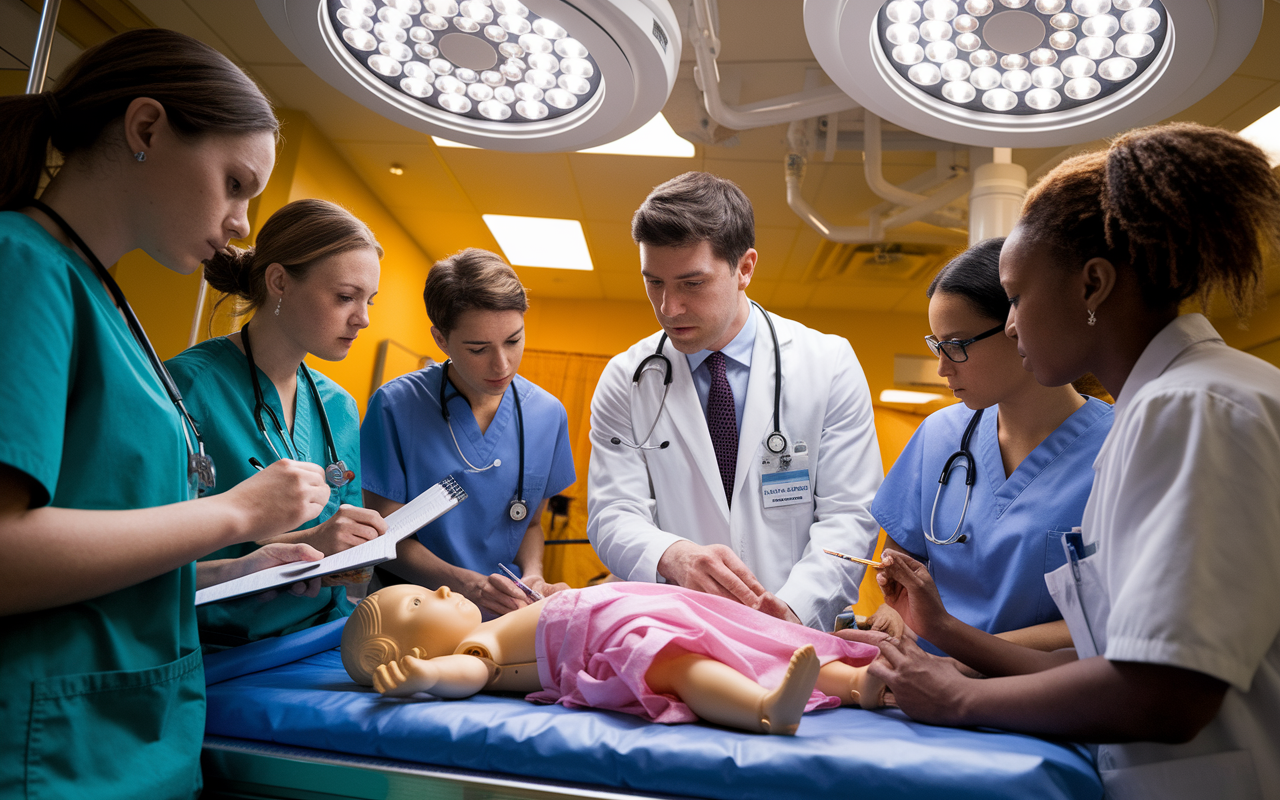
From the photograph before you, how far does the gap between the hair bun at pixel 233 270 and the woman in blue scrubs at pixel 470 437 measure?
49cm

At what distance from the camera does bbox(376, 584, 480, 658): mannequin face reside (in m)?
1.35

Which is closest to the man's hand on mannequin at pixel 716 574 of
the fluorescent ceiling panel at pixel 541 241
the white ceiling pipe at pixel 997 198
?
the white ceiling pipe at pixel 997 198

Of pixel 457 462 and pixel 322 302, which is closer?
pixel 322 302

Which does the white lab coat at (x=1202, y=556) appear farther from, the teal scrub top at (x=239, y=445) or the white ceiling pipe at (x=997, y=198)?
the white ceiling pipe at (x=997, y=198)

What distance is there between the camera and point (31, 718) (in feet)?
2.75

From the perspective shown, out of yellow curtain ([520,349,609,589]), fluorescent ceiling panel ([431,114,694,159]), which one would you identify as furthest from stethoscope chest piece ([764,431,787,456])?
yellow curtain ([520,349,609,589])

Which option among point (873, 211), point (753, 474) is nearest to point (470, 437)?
point (753, 474)

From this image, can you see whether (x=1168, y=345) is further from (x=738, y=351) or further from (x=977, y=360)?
(x=738, y=351)

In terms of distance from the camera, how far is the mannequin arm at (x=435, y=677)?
1118 mm

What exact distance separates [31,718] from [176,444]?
35 cm

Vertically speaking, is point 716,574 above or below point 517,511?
above

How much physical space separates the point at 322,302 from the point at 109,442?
2.55 ft

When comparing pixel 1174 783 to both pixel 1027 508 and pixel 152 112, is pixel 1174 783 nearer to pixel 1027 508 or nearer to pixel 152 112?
pixel 1027 508

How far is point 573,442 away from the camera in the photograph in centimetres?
625
